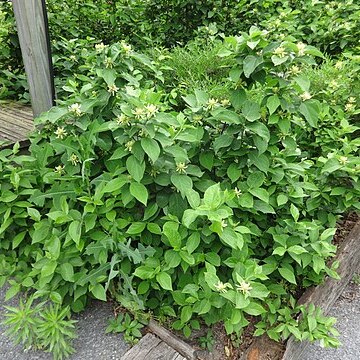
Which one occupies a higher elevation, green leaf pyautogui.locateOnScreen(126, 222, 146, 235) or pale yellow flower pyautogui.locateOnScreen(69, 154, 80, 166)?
pale yellow flower pyautogui.locateOnScreen(69, 154, 80, 166)

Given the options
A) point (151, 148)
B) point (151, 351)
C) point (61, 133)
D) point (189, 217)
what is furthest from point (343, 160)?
point (61, 133)

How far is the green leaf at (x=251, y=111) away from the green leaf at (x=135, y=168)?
50 centimetres

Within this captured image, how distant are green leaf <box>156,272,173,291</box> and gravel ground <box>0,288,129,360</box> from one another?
0.37 meters

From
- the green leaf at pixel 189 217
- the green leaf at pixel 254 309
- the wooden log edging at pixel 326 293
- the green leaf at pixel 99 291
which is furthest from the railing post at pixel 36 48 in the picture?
the wooden log edging at pixel 326 293

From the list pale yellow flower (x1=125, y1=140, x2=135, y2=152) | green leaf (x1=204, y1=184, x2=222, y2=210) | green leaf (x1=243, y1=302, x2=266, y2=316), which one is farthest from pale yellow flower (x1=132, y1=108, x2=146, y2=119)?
green leaf (x1=243, y1=302, x2=266, y2=316)

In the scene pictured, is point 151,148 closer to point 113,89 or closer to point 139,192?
point 139,192

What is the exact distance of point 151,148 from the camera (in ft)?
4.74

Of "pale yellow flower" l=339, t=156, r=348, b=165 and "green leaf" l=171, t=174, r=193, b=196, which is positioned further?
"pale yellow flower" l=339, t=156, r=348, b=165

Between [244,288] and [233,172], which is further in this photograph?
[233,172]

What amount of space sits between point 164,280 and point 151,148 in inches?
21.3

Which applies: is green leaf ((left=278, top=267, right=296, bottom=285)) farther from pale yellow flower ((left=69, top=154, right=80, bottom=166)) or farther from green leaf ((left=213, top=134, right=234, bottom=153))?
pale yellow flower ((left=69, top=154, right=80, bottom=166))

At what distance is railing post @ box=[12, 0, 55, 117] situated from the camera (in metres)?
2.07

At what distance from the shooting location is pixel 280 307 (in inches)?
73.7

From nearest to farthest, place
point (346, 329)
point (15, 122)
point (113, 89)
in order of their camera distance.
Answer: point (113, 89)
point (346, 329)
point (15, 122)
